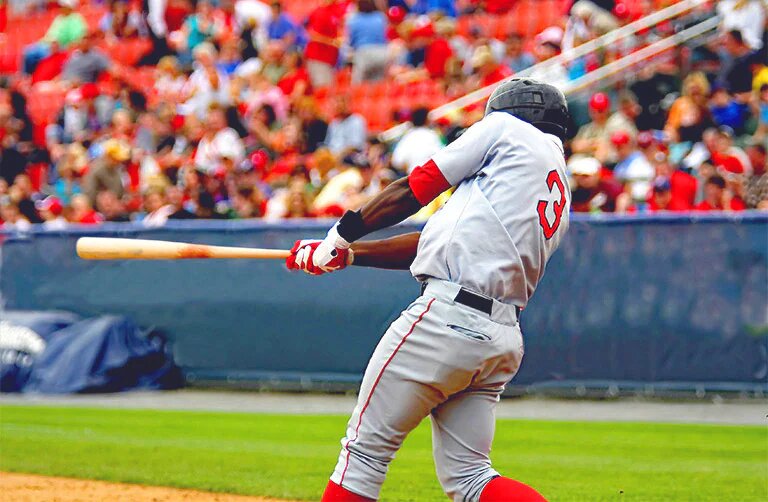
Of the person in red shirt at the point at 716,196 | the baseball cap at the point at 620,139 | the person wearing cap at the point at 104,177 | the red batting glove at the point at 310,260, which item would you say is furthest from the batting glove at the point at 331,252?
the person wearing cap at the point at 104,177

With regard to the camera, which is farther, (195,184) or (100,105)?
(100,105)

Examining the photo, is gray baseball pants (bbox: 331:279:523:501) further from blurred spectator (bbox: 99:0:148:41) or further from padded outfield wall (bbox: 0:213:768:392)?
blurred spectator (bbox: 99:0:148:41)

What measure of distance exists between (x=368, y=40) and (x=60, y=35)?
7.10 meters

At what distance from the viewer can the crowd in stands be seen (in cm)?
1165

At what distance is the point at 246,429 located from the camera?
907 centimetres

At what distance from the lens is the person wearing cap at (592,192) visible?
10.8 metres

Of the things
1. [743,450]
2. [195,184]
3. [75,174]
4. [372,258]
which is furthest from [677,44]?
[372,258]

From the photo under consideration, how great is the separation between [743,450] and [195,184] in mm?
6822

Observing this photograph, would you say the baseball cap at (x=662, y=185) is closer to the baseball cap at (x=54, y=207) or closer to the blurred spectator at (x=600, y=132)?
the blurred spectator at (x=600, y=132)

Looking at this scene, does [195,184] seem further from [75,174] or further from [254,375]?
[75,174]

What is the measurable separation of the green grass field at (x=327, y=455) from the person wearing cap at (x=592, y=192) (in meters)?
2.49

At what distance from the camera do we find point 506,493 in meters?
4.16

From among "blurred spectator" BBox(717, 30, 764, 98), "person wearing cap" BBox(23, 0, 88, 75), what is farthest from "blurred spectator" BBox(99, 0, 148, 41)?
"blurred spectator" BBox(717, 30, 764, 98)

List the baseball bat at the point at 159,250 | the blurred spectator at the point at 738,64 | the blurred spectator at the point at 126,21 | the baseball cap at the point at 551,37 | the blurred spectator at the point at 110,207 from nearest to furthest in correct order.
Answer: the baseball bat at the point at 159,250 < the blurred spectator at the point at 738,64 < the blurred spectator at the point at 110,207 < the baseball cap at the point at 551,37 < the blurred spectator at the point at 126,21
